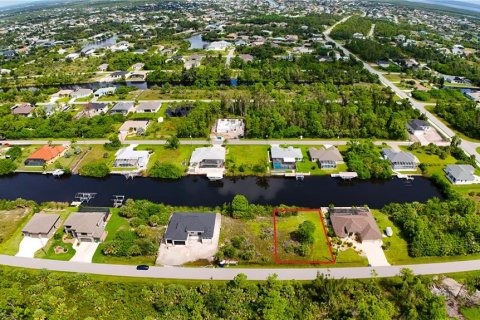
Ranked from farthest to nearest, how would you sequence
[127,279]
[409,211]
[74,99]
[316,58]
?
[316,58], [74,99], [409,211], [127,279]

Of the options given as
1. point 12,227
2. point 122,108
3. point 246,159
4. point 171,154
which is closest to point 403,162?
point 246,159

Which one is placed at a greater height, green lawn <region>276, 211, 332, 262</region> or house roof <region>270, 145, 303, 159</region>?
house roof <region>270, 145, 303, 159</region>

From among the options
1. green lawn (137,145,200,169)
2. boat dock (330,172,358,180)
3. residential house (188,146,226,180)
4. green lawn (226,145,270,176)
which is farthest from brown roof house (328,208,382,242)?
green lawn (137,145,200,169)

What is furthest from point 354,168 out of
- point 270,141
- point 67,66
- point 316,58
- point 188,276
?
point 67,66

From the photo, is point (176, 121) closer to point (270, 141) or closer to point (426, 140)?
point (270, 141)

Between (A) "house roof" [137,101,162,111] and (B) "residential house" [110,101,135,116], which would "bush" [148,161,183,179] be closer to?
(A) "house roof" [137,101,162,111]

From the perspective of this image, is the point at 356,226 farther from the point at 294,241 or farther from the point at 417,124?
the point at 417,124

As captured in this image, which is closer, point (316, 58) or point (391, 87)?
point (391, 87)
